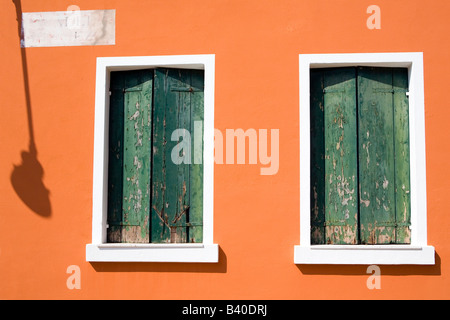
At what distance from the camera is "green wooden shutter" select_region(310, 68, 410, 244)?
4996 millimetres

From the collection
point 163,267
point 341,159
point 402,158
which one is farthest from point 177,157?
point 402,158

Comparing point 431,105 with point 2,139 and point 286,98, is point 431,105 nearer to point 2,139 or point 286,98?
point 286,98

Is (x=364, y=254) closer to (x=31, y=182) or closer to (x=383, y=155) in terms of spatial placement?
(x=383, y=155)

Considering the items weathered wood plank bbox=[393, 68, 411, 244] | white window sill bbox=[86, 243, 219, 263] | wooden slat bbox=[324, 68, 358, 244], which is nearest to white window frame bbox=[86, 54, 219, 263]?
white window sill bbox=[86, 243, 219, 263]

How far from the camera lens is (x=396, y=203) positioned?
196 inches

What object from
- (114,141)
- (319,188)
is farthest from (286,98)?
(114,141)

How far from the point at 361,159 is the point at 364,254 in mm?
961

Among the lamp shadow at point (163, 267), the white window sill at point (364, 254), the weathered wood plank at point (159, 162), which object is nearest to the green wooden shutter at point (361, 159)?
the white window sill at point (364, 254)

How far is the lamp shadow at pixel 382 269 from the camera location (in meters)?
4.80

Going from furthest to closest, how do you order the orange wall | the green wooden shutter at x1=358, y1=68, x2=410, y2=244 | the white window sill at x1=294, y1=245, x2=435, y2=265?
1. the green wooden shutter at x1=358, y1=68, x2=410, y2=244
2. the orange wall
3. the white window sill at x1=294, y1=245, x2=435, y2=265

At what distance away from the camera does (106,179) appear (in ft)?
17.0

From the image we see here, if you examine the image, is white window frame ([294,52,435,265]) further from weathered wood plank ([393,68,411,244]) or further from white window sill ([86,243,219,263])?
white window sill ([86,243,219,263])

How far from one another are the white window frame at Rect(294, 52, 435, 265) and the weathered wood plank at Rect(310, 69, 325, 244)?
0.56ft

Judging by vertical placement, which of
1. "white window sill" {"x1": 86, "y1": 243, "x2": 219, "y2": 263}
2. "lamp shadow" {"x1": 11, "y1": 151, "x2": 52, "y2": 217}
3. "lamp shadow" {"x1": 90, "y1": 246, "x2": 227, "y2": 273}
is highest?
"lamp shadow" {"x1": 11, "y1": 151, "x2": 52, "y2": 217}
